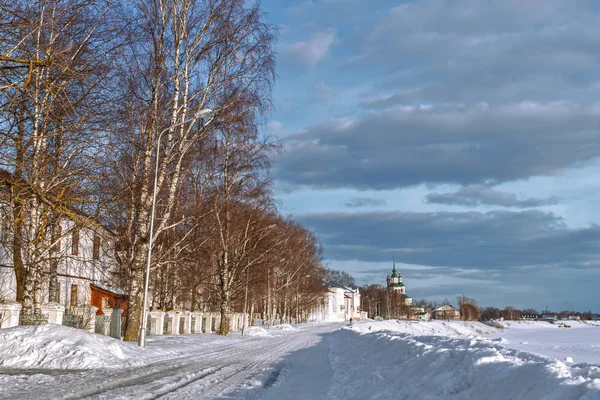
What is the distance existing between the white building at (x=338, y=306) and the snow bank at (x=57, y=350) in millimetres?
127832

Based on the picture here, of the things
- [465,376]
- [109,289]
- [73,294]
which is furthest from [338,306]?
[465,376]

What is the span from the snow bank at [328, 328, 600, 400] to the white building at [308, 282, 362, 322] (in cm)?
13106

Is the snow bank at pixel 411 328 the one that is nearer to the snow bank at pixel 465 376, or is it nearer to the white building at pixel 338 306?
the snow bank at pixel 465 376

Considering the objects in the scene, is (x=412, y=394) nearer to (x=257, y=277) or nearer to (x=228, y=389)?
(x=228, y=389)

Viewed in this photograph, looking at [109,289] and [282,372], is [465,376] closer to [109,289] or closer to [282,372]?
[282,372]

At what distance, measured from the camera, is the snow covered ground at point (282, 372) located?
24.5 ft

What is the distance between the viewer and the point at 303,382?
14.3 meters

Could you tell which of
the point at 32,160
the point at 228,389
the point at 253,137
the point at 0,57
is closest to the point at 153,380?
the point at 228,389

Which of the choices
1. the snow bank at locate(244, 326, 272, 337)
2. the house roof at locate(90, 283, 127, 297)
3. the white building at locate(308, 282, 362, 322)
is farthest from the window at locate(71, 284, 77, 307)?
the white building at locate(308, 282, 362, 322)

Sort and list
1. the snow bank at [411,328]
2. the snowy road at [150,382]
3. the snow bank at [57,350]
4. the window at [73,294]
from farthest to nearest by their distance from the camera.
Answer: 1. the snow bank at [411,328]
2. the window at [73,294]
3. the snow bank at [57,350]
4. the snowy road at [150,382]

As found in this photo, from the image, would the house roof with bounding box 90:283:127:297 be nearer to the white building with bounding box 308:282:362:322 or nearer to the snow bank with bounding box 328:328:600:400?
the snow bank with bounding box 328:328:600:400

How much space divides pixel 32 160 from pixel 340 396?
23.8ft

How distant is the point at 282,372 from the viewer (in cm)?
1631

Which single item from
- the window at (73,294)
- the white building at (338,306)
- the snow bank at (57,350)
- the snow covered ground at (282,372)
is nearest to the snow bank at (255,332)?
the window at (73,294)
